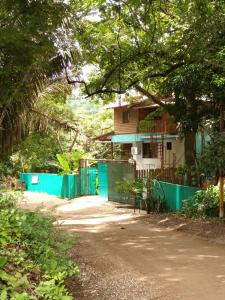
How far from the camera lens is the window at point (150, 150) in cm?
2892

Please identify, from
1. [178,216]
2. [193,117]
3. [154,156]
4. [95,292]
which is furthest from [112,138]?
[95,292]

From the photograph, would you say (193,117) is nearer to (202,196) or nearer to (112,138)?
(202,196)

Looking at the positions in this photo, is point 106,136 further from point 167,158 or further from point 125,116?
point 167,158

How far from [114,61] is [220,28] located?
4308 millimetres

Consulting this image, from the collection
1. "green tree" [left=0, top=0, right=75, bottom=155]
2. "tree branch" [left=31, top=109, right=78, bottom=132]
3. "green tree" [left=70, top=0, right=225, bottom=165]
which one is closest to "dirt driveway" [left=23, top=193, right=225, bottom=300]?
"green tree" [left=0, top=0, right=75, bottom=155]

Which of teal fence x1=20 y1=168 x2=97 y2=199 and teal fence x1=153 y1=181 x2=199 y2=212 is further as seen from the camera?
teal fence x1=20 y1=168 x2=97 y2=199

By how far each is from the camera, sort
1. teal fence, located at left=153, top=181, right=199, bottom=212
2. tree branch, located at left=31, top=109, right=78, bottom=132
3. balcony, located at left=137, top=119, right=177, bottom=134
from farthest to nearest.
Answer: balcony, located at left=137, top=119, right=177, bottom=134 < tree branch, located at left=31, top=109, right=78, bottom=132 < teal fence, located at left=153, top=181, right=199, bottom=212

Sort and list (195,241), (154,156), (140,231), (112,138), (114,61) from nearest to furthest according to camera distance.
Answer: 1. (195,241)
2. (140,231)
3. (114,61)
4. (154,156)
5. (112,138)

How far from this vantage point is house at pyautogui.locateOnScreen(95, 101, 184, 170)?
2589 centimetres

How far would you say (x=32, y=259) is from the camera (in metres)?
5.37

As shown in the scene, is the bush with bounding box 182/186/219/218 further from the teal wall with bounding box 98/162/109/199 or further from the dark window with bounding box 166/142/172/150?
the dark window with bounding box 166/142/172/150

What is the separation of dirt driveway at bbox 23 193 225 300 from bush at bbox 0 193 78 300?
87 cm

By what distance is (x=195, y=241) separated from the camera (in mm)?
10266

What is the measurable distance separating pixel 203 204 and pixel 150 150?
1631 cm
